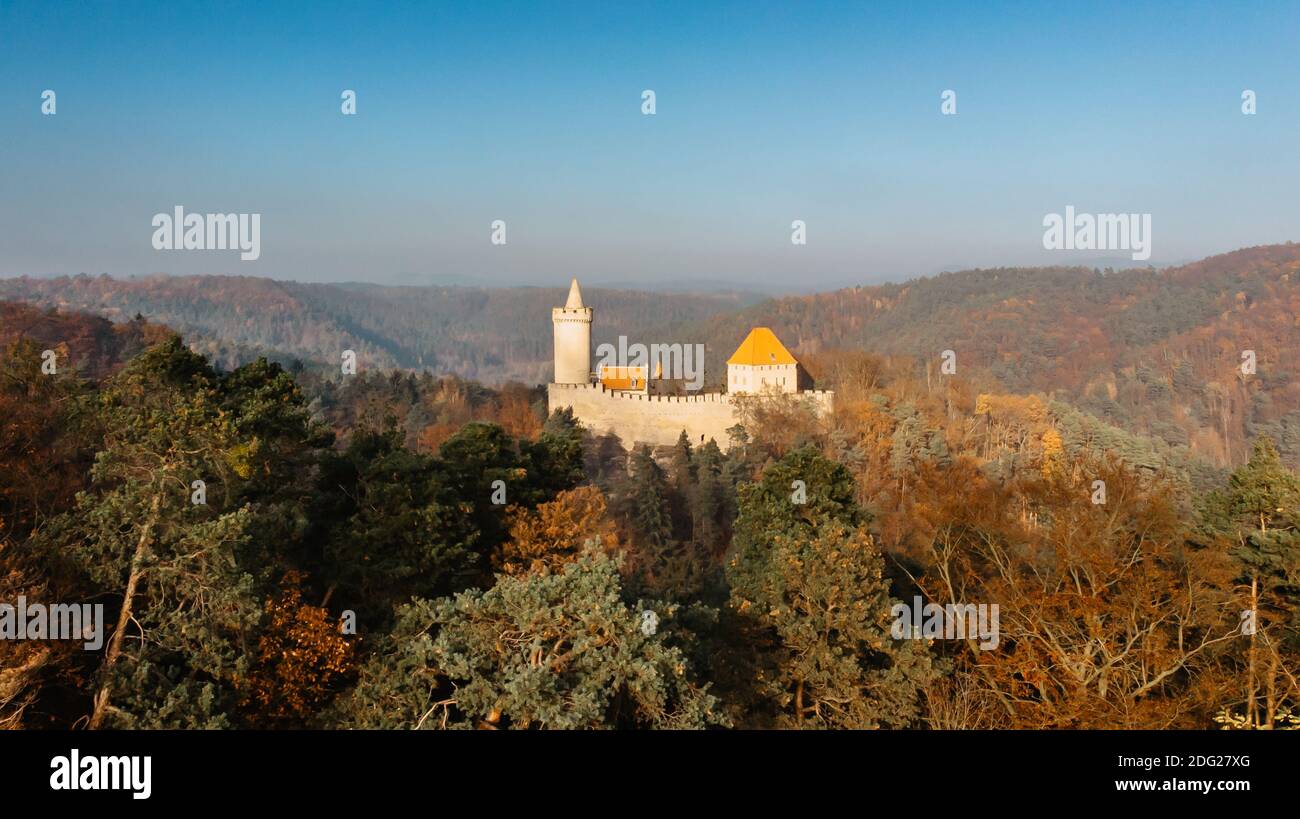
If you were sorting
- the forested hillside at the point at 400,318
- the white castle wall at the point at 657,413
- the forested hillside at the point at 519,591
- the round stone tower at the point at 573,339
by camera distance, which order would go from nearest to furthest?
the forested hillside at the point at 519,591, the white castle wall at the point at 657,413, the round stone tower at the point at 573,339, the forested hillside at the point at 400,318

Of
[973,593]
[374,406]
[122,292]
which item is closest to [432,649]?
[973,593]

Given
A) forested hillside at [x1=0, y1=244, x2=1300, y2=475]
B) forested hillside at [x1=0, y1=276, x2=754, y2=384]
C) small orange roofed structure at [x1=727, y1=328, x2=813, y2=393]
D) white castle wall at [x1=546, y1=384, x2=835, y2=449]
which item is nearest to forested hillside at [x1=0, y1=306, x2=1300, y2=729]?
white castle wall at [x1=546, y1=384, x2=835, y2=449]

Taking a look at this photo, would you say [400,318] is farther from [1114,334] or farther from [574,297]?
[574,297]

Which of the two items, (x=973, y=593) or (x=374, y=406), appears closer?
(x=973, y=593)

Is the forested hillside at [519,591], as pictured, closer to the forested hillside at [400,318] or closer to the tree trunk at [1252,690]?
the tree trunk at [1252,690]

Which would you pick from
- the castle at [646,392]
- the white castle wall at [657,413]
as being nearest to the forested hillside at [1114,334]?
the castle at [646,392]
